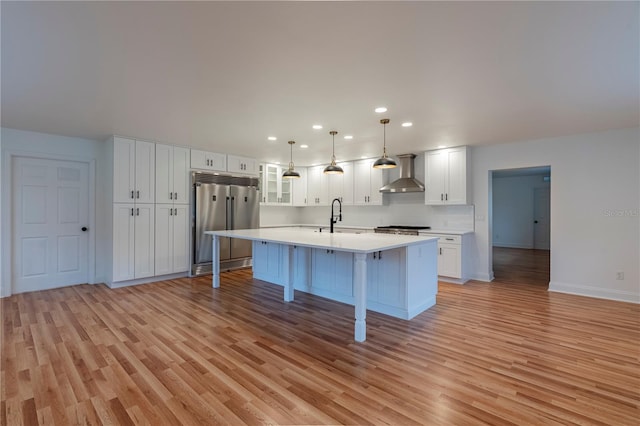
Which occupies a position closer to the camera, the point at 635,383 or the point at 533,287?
the point at 635,383

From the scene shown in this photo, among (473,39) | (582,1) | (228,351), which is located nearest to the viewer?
(582,1)

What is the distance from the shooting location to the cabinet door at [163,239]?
16.8 ft

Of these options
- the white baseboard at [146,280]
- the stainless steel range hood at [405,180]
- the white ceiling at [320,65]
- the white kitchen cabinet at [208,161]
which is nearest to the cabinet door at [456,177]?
the stainless steel range hood at [405,180]

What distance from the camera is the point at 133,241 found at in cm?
485

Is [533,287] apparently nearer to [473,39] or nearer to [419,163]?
[419,163]

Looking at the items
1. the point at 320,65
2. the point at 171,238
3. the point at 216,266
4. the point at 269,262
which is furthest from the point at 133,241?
the point at 320,65

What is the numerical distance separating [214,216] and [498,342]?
4861mm

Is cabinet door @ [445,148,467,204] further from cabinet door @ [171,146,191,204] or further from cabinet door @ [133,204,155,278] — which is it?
cabinet door @ [133,204,155,278]

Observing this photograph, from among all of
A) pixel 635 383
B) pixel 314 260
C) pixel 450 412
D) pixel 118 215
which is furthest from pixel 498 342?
pixel 118 215

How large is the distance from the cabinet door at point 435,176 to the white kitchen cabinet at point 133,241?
488cm

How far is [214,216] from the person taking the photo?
5.79 m

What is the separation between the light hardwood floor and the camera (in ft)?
6.01

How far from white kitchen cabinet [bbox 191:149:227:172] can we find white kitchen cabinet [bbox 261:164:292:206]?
3.82 ft

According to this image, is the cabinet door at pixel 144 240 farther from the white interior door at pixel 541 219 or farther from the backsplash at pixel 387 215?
the white interior door at pixel 541 219
